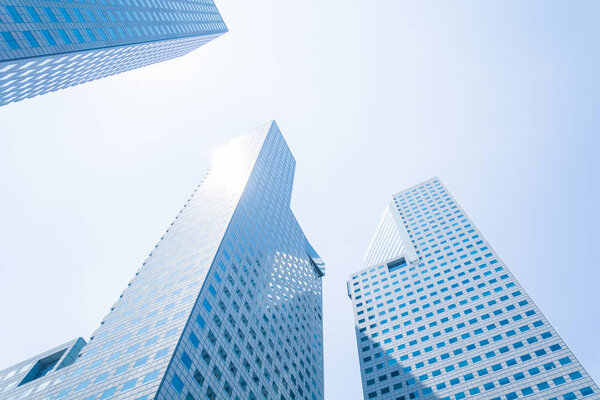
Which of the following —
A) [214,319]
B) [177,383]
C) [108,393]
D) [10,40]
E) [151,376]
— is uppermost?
[10,40]

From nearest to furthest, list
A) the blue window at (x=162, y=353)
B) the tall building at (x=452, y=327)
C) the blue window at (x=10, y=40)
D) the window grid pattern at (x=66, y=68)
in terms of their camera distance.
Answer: the blue window at (x=10, y=40) → the blue window at (x=162, y=353) → the window grid pattern at (x=66, y=68) → the tall building at (x=452, y=327)

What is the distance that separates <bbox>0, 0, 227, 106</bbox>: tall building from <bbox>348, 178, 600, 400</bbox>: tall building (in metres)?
75.1

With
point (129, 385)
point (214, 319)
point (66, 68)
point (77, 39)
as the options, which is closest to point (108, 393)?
point (129, 385)

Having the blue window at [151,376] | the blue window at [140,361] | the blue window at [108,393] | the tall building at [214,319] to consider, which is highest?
the tall building at [214,319]

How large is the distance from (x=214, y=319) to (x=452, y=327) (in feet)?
A: 182

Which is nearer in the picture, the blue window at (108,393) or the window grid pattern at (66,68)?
the blue window at (108,393)

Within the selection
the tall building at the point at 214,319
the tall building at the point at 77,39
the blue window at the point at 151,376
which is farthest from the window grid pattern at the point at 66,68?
the blue window at the point at 151,376

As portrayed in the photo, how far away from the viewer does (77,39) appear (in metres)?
54.3

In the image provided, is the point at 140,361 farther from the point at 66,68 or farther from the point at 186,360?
the point at 66,68

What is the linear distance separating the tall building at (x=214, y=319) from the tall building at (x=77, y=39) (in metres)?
30.1

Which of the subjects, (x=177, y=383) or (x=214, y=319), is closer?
(x=177, y=383)

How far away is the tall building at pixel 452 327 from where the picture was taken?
71.0 m

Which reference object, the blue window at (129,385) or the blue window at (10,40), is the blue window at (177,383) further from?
the blue window at (10,40)

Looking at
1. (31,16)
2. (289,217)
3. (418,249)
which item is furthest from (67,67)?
(418,249)
